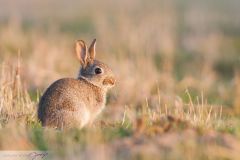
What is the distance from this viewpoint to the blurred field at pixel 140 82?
6.82 metres

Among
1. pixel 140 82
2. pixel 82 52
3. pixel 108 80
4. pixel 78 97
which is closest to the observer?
pixel 78 97

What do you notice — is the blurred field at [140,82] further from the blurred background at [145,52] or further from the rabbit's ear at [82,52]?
the rabbit's ear at [82,52]

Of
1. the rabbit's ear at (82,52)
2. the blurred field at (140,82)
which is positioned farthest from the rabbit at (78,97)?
the blurred field at (140,82)

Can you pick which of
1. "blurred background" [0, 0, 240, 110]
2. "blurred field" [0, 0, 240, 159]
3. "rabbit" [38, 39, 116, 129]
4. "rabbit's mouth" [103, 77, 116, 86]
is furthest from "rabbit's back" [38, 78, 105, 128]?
"blurred background" [0, 0, 240, 110]

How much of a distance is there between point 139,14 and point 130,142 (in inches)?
808

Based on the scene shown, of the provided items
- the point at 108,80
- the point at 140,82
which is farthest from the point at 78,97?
the point at 140,82

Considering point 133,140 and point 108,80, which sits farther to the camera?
point 108,80

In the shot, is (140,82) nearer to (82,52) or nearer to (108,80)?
(82,52)

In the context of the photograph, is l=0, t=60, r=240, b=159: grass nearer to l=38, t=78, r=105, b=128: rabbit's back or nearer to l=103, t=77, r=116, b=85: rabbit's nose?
l=38, t=78, r=105, b=128: rabbit's back

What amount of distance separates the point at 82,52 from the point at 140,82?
5855 mm

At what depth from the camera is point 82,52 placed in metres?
9.52

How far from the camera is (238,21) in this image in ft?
100

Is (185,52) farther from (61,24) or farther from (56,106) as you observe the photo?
(56,106)

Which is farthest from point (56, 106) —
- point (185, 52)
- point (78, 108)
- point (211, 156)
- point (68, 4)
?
point (68, 4)
